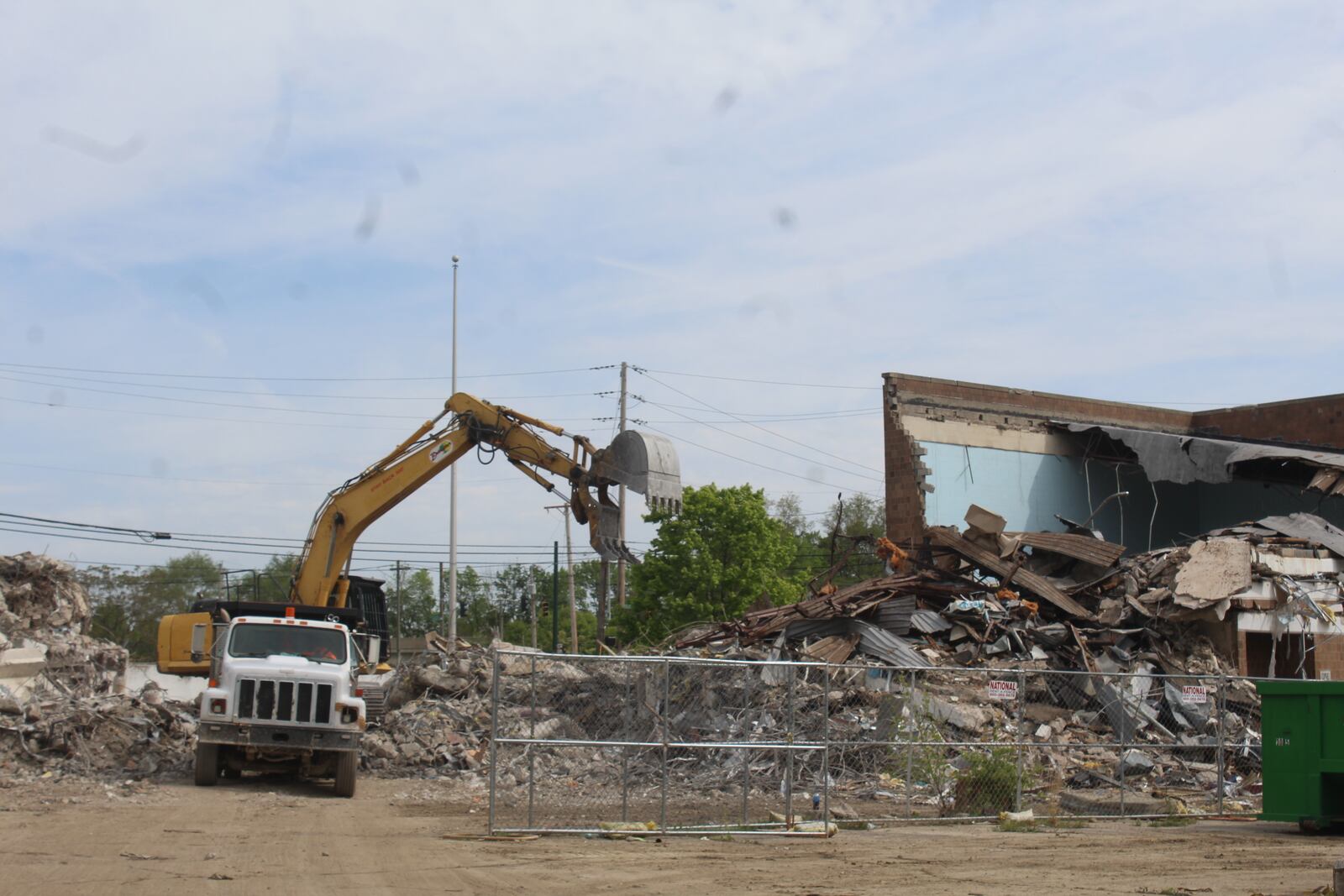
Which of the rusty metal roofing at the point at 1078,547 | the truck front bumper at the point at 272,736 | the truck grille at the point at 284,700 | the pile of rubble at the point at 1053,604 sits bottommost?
the truck front bumper at the point at 272,736

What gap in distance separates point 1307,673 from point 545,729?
44.5ft

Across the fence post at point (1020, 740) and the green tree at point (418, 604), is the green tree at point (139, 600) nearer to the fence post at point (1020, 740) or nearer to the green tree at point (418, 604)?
the green tree at point (418, 604)

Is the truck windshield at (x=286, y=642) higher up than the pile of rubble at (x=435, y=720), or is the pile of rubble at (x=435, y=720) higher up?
the truck windshield at (x=286, y=642)

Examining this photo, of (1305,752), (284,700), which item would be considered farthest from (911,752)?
(284,700)

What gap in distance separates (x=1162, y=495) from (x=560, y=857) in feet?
81.3

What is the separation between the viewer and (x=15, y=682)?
20750 millimetres

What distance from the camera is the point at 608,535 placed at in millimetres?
20078

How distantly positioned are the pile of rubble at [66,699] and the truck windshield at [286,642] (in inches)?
108

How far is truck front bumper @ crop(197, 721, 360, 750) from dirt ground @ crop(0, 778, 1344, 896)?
96cm

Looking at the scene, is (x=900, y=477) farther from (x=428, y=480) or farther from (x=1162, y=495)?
(x=428, y=480)

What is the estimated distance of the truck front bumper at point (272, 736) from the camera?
56.4ft

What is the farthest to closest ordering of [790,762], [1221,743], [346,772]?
[346,772] < [1221,743] < [790,762]

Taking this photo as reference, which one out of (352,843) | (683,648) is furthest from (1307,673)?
(352,843)

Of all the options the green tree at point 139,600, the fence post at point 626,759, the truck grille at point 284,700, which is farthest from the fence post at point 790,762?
the green tree at point 139,600
